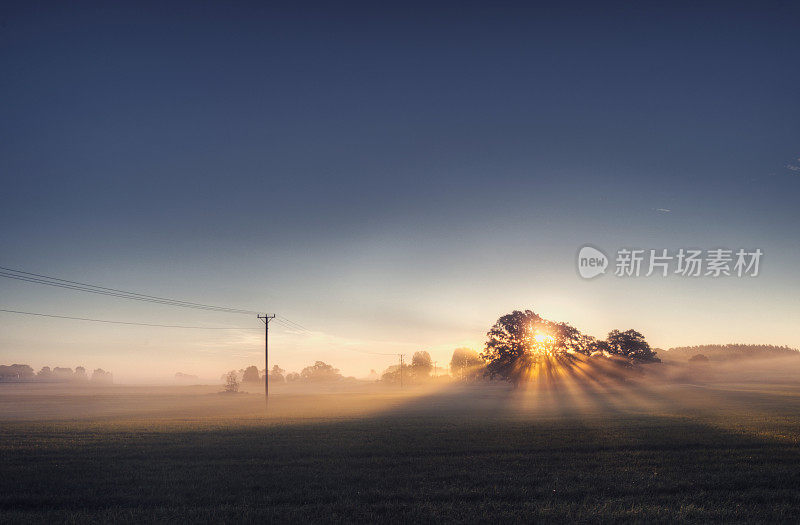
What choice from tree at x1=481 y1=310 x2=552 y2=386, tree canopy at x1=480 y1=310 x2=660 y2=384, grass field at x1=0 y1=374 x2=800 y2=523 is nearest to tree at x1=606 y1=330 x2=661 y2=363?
tree canopy at x1=480 y1=310 x2=660 y2=384

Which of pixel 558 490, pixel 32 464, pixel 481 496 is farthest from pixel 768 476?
pixel 32 464

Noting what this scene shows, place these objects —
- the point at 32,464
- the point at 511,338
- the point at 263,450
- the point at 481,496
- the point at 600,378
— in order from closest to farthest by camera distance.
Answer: the point at 481,496 < the point at 32,464 < the point at 263,450 < the point at 511,338 < the point at 600,378

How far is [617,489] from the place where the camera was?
14.2 m

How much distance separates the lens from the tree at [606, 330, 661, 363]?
106 metres

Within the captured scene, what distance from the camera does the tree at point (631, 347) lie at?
349ft

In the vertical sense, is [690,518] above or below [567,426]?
above

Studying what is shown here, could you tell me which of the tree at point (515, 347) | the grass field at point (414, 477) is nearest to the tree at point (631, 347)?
the tree at point (515, 347)

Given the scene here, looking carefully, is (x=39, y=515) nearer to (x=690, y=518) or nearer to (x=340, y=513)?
(x=340, y=513)

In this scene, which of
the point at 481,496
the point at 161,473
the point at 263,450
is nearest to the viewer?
the point at 481,496

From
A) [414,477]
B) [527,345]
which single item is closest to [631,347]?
[527,345]

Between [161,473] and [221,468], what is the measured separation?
2.02 meters

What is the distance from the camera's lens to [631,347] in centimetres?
10731

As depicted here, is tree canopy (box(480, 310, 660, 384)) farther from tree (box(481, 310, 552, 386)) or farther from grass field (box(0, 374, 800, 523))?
grass field (box(0, 374, 800, 523))

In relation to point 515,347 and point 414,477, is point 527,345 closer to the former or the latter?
point 515,347
